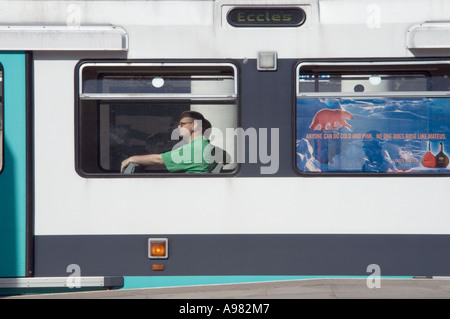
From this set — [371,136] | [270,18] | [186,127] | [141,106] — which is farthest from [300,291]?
[270,18]

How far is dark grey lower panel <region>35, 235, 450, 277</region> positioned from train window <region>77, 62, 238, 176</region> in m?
0.62

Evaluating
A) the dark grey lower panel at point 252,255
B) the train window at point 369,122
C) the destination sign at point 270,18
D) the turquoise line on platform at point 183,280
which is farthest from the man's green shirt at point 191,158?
the destination sign at point 270,18

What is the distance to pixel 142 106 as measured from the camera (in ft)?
20.7

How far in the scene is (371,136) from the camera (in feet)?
20.7

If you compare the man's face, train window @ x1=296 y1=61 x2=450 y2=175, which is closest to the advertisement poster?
train window @ x1=296 y1=61 x2=450 y2=175

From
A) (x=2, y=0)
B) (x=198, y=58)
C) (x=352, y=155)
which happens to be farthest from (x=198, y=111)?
(x=2, y=0)

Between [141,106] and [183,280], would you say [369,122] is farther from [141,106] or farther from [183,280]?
[183,280]

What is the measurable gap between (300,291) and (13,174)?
2588 mm

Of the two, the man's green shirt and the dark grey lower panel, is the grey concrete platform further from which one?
the man's green shirt

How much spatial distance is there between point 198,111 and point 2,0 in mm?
1918

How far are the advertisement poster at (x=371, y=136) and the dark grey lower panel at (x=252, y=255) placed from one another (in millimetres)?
617

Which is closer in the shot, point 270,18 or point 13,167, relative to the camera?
point 13,167

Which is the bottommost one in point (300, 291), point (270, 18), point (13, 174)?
point (300, 291)
